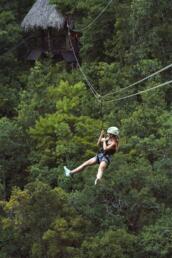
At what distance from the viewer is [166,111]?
57.5 feet

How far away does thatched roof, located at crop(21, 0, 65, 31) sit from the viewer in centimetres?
2495

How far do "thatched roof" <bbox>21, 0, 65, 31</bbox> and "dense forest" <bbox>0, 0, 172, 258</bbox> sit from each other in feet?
1.83

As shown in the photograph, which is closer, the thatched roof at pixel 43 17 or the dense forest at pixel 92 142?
the dense forest at pixel 92 142

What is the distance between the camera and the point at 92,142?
1808 centimetres

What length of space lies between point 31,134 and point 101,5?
16.8 ft

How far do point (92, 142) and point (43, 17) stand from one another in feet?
28.9

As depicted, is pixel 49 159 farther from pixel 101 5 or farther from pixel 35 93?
pixel 101 5

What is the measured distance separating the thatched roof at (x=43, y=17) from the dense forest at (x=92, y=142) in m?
0.56

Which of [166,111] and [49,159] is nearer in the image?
[166,111]

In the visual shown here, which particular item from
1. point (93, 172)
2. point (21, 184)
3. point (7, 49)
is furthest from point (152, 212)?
point (7, 49)

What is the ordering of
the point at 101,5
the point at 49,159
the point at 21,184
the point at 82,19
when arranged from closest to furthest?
1. the point at 49,159
2. the point at 21,184
3. the point at 101,5
4. the point at 82,19

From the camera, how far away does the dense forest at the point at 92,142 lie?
15.3m

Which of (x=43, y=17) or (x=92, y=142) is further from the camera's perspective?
(x=43, y=17)

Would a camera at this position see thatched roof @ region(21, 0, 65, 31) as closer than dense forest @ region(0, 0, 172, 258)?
No
